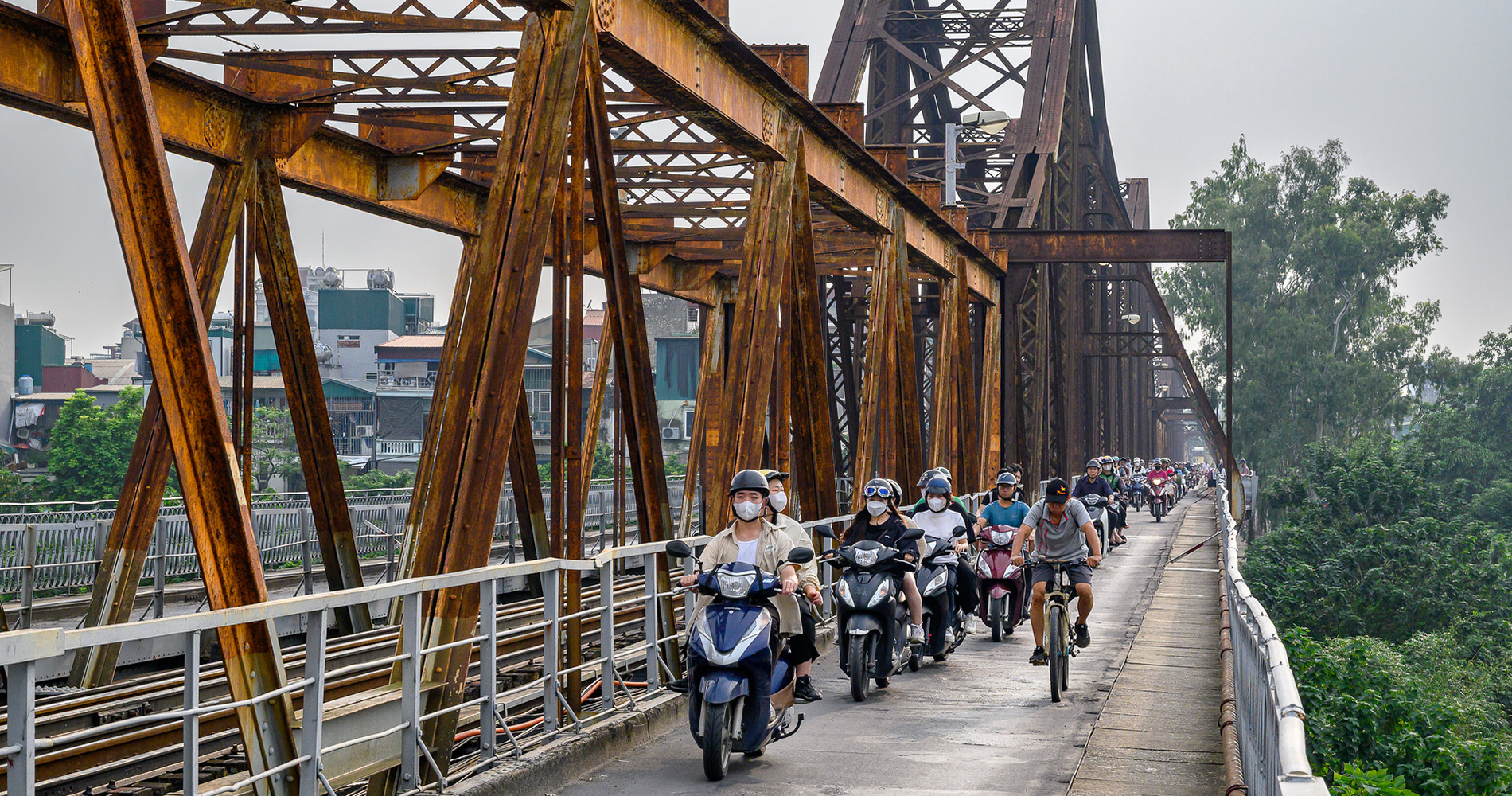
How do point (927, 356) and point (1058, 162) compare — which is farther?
point (927, 356)

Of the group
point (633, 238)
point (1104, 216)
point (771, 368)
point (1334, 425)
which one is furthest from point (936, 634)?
point (1334, 425)

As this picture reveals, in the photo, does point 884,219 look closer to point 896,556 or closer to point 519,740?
point 896,556

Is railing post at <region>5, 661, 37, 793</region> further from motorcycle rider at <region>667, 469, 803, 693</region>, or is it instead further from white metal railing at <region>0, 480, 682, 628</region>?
white metal railing at <region>0, 480, 682, 628</region>

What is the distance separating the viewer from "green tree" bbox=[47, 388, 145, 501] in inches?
1906

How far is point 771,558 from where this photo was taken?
331 inches

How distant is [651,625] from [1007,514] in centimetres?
548

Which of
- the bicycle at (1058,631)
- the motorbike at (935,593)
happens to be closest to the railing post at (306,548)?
the motorbike at (935,593)

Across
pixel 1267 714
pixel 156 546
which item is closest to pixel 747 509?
pixel 1267 714

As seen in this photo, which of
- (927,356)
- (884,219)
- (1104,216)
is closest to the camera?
(884,219)

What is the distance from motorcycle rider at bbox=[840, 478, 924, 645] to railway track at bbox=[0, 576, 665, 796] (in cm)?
200

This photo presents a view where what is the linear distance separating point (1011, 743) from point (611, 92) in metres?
6.42

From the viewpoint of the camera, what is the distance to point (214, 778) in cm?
833

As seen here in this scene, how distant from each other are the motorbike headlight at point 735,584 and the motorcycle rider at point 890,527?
3.03 m

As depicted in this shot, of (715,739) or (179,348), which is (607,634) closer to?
(715,739)
